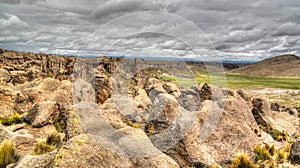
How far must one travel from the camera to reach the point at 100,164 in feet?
24.1

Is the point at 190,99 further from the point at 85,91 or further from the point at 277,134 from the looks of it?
the point at 85,91

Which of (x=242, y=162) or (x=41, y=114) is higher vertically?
(x=41, y=114)

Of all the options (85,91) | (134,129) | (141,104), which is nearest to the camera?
(134,129)

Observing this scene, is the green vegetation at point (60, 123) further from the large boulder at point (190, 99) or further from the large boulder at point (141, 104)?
the large boulder at point (190, 99)

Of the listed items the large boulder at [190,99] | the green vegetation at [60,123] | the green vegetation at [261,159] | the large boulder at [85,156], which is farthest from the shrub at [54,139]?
the large boulder at [190,99]

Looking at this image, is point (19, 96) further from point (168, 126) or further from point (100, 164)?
point (100, 164)

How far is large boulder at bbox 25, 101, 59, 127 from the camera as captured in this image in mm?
16391

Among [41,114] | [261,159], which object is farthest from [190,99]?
[41,114]

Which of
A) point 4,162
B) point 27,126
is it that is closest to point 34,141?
point 27,126

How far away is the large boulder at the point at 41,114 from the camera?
53.8ft

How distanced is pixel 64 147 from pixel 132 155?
2526 mm

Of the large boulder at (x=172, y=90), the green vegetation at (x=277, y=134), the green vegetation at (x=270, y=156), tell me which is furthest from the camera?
the large boulder at (x=172, y=90)

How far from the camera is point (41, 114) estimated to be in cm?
1661

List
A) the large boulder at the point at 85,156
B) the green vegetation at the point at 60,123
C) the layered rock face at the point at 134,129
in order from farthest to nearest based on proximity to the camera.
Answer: the green vegetation at the point at 60,123
the layered rock face at the point at 134,129
the large boulder at the point at 85,156
